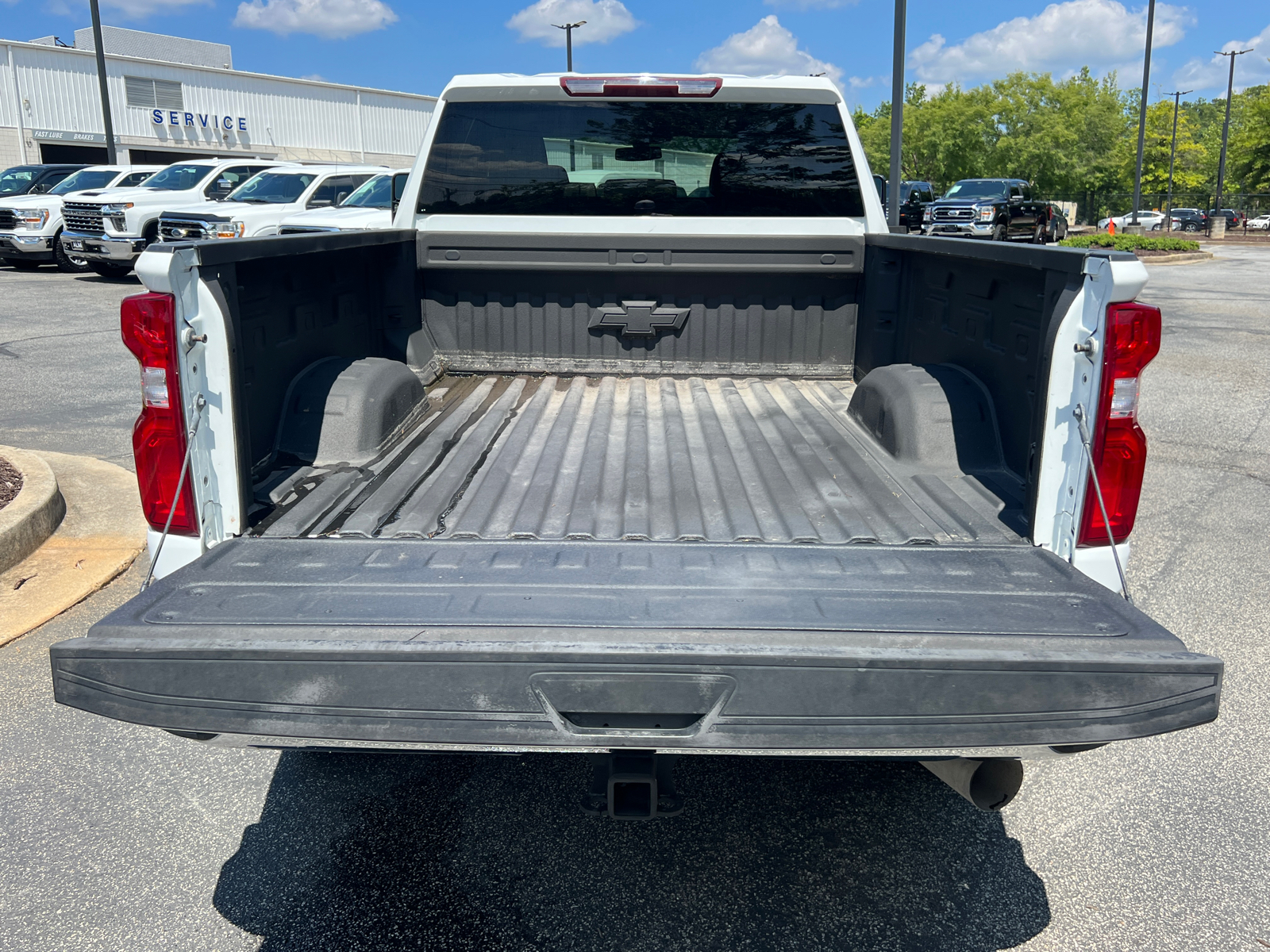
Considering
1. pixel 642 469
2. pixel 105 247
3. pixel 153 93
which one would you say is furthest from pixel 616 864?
pixel 153 93

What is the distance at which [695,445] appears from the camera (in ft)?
12.6

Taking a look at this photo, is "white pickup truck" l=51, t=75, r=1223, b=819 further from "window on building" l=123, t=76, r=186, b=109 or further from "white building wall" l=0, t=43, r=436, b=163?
"window on building" l=123, t=76, r=186, b=109

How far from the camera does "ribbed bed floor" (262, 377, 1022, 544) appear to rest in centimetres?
294

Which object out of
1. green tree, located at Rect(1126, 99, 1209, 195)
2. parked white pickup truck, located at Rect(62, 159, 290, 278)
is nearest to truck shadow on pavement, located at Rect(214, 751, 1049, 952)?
parked white pickup truck, located at Rect(62, 159, 290, 278)

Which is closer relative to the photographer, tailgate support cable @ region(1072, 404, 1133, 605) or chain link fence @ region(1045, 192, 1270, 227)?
tailgate support cable @ region(1072, 404, 1133, 605)

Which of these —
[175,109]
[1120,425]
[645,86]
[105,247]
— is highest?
[175,109]

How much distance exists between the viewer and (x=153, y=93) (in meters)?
42.3

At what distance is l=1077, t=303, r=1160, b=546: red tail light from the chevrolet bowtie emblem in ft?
8.34

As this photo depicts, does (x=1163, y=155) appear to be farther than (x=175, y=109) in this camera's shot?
Yes

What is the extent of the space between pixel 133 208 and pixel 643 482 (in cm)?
1674

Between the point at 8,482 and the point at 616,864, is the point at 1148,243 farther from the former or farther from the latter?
the point at 616,864

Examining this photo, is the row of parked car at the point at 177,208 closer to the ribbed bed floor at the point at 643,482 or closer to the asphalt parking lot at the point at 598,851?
the ribbed bed floor at the point at 643,482

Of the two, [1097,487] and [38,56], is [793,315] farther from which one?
[38,56]

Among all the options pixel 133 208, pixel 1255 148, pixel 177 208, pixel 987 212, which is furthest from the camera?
pixel 1255 148
